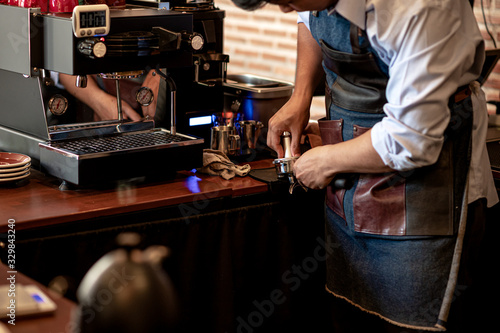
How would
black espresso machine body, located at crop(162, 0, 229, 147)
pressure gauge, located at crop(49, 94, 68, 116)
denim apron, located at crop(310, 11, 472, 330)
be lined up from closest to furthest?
denim apron, located at crop(310, 11, 472, 330) → pressure gauge, located at crop(49, 94, 68, 116) → black espresso machine body, located at crop(162, 0, 229, 147)

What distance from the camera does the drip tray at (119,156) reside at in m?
1.92

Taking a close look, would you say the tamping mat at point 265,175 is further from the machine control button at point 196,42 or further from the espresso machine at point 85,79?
the machine control button at point 196,42

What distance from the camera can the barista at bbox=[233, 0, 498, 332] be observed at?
58.9 inches

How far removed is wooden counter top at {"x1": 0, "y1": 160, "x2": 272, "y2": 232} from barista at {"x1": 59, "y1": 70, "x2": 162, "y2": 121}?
25cm

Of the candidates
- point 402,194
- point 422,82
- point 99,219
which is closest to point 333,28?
point 422,82

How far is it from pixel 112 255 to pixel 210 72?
1650 mm

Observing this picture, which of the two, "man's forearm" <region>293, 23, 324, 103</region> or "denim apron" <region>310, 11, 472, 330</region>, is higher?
"man's forearm" <region>293, 23, 324, 103</region>

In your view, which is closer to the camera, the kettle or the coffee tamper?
the kettle

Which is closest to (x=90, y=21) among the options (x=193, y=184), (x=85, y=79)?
(x=85, y=79)

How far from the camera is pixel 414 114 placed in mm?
1508

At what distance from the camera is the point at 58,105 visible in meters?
2.05

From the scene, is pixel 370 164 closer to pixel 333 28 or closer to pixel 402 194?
pixel 402 194

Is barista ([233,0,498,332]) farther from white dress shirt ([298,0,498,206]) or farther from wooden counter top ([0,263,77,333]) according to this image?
wooden counter top ([0,263,77,333])

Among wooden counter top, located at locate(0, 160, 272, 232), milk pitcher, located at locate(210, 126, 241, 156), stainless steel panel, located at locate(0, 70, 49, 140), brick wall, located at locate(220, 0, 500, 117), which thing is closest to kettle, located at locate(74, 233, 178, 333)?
wooden counter top, located at locate(0, 160, 272, 232)
